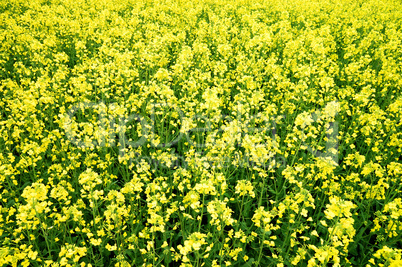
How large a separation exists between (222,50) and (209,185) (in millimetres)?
6051

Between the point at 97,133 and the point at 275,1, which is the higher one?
the point at 275,1

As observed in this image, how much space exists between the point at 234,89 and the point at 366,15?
40.9 feet

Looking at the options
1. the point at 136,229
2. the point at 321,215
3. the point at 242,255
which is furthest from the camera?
the point at 321,215

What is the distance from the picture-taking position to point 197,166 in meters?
4.67

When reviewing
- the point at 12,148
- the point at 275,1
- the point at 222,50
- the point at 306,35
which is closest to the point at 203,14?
the point at 275,1

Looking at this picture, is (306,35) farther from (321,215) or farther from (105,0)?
(105,0)

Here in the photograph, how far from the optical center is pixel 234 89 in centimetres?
794

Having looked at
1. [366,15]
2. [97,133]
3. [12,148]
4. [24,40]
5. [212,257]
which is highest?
[366,15]

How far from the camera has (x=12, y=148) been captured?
19.7 ft

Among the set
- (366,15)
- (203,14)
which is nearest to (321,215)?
(203,14)

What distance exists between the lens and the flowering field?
353 centimetres

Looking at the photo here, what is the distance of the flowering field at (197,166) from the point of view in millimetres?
3531

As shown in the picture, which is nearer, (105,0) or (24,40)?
(24,40)

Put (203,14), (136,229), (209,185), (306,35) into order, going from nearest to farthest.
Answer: (209,185) < (136,229) < (306,35) < (203,14)
